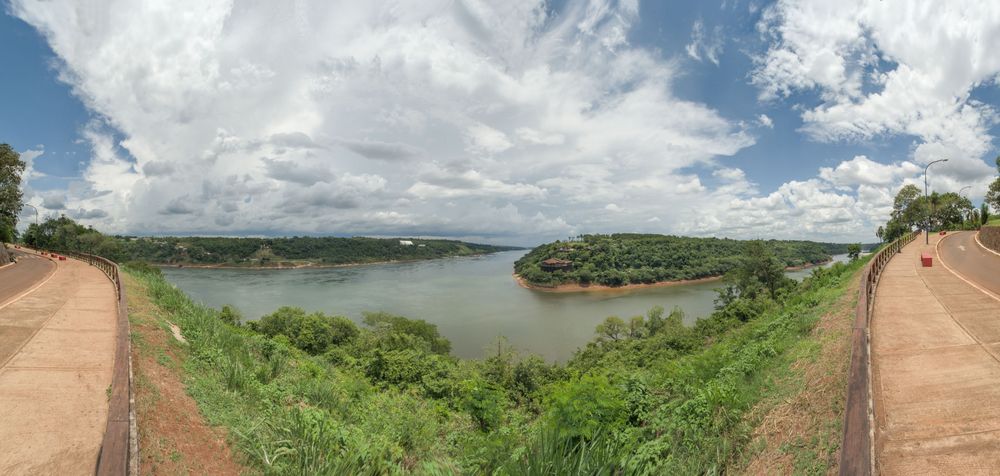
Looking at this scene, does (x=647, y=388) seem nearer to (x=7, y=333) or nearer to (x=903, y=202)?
(x=7, y=333)

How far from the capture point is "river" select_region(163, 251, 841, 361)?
3819 cm

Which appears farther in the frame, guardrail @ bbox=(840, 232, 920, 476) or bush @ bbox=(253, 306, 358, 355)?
bush @ bbox=(253, 306, 358, 355)

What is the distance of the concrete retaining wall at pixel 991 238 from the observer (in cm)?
2069

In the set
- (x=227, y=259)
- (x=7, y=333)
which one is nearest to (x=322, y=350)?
(x=7, y=333)

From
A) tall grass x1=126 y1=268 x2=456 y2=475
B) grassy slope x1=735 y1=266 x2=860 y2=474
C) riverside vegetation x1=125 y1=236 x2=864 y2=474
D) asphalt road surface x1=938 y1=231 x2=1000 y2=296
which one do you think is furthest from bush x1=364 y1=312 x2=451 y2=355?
asphalt road surface x1=938 y1=231 x2=1000 y2=296

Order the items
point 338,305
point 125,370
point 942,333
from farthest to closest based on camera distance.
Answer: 1. point 338,305
2. point 942,333
3. point 125,370

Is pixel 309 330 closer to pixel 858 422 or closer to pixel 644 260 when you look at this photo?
pixel 858 422

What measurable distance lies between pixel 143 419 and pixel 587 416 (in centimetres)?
581

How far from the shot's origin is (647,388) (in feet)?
25.8

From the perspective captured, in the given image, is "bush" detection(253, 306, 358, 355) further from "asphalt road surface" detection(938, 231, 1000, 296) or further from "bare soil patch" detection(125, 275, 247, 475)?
"asphalt road surface" detection(938, 231, 1000, 296)

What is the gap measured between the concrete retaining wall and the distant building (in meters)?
62.5

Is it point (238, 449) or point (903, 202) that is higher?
point (903, 202)

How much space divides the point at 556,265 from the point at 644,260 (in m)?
17.5

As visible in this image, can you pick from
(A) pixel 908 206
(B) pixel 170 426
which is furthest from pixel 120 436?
(A) pixel 908 206
